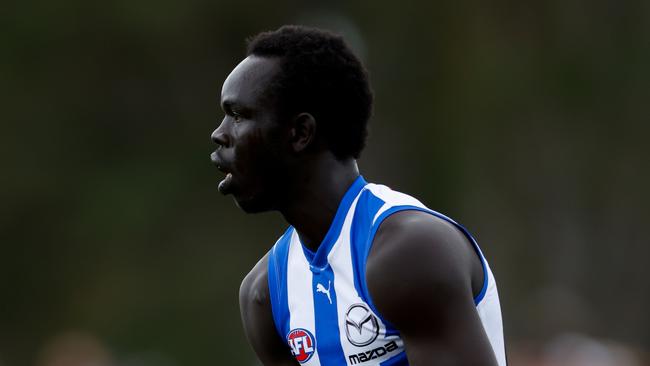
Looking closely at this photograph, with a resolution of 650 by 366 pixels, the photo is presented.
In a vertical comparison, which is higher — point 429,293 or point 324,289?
point 324,289

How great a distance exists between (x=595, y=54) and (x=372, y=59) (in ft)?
11.6

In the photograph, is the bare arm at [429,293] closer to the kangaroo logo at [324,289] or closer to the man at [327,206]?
the man at [327,206]

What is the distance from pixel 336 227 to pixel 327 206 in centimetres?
9

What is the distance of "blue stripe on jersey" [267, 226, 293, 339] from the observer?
5074mm

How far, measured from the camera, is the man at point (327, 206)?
4.51 meters

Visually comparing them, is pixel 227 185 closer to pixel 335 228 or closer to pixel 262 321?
pixel 335 228

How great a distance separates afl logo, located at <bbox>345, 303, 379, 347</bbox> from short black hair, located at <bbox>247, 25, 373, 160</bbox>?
62cm

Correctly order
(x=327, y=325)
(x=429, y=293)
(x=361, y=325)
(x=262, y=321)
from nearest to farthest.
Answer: (x=429, y=293), (x=361, y=325), (x=327, y=325), (x=262, y=321)

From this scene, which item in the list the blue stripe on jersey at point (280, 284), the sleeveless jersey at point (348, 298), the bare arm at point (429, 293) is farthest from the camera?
the blue stripe on jersey at point (280, 284)

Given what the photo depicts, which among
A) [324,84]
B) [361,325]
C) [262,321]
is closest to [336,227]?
[361,325]

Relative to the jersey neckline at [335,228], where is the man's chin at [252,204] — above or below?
above

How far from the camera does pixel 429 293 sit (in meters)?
4.35

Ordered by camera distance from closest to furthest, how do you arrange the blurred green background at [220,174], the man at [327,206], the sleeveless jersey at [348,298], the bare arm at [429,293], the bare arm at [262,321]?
the bare arm at [429,293] → the man at [327,206] → the sleeveless jersey at [348,298] → the bare arm at [262,321] → the blurred green background at [220,174]

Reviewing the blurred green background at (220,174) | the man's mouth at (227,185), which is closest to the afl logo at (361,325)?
the man's mouth at (227,185)
